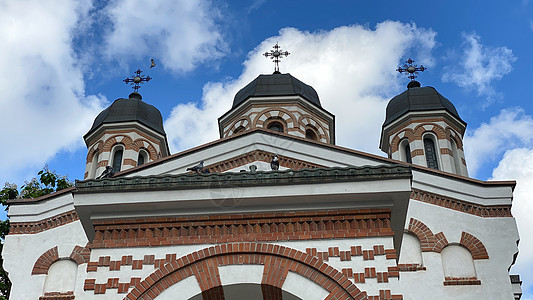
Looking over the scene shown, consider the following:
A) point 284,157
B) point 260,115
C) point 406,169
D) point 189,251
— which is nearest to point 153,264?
point 189,251

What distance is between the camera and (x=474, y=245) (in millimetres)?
15188

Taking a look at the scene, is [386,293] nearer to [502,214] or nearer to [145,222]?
[145,222]

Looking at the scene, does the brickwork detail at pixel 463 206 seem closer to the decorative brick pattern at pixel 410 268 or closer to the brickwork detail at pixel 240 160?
the decorative brick pattern at pixel 410 268

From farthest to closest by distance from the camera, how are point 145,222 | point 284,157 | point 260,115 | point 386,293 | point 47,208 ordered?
point 260,115 → point 47,208 → point 284,157 → point 145,222 → point 386,293

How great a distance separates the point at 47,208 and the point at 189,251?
9.94 meters

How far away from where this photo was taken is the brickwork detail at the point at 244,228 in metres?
8.28

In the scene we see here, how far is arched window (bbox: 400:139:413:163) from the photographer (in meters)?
22.1

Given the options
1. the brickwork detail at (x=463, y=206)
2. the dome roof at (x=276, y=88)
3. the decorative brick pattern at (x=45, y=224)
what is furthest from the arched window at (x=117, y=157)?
the brickwork detail at (x=463, y=206)

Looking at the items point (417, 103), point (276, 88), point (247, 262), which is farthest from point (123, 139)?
point (247, 262)

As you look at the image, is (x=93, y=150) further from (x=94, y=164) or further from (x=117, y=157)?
(x=117, y=157)

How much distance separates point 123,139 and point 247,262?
1596 cm

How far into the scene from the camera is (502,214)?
15742 mm

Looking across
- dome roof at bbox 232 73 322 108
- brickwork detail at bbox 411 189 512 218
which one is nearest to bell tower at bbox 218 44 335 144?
dome roof at bbox 232 73 322 108

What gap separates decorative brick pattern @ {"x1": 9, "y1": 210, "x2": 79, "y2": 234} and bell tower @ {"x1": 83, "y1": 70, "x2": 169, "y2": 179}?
5777 mm
